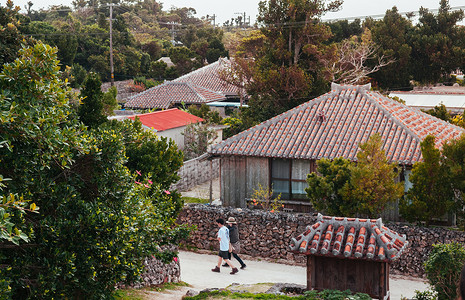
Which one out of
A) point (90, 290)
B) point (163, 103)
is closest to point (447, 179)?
point (90, 290)

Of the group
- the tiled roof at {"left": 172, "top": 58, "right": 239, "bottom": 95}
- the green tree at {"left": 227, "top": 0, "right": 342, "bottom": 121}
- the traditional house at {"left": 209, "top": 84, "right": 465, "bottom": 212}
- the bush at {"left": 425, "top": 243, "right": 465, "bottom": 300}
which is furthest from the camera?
the tiled roof at {"left": 172, "top": 58, "right": 239, "bottom": 95}

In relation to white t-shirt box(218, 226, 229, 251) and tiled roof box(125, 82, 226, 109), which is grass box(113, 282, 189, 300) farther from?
tiled roof box(125, 82, 226, 109)

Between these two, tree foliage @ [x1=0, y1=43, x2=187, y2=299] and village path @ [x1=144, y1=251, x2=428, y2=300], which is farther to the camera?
village path @ [x1=144, y1=251, x2=428, y2=300]

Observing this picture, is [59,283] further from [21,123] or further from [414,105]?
[414,105]

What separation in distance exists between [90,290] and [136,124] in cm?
713

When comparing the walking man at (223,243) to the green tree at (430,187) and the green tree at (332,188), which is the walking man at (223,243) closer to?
the green tree at (332,188)

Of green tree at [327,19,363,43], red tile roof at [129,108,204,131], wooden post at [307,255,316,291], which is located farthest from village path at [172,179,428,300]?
green tree at [327,19,363,43]

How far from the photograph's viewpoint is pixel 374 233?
12766mm

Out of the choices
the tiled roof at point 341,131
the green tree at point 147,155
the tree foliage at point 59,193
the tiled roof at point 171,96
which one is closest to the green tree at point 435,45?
the tiled roof at point 171,96

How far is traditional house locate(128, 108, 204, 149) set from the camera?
102ft

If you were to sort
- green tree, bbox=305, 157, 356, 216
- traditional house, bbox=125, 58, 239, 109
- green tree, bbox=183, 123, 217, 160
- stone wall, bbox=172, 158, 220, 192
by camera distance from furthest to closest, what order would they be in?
traditional house, bbox=125, 58, 239, 109, green tree, bbox=183, 123, 217, 160, stone wall, bbox=172, 158, 220, 192, green tree, bbox=305, 157, 356, 216

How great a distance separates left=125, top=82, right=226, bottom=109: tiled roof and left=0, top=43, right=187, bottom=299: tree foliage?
3554cm

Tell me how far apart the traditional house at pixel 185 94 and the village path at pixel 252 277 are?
85.7 ft

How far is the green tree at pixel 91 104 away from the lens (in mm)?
13313
